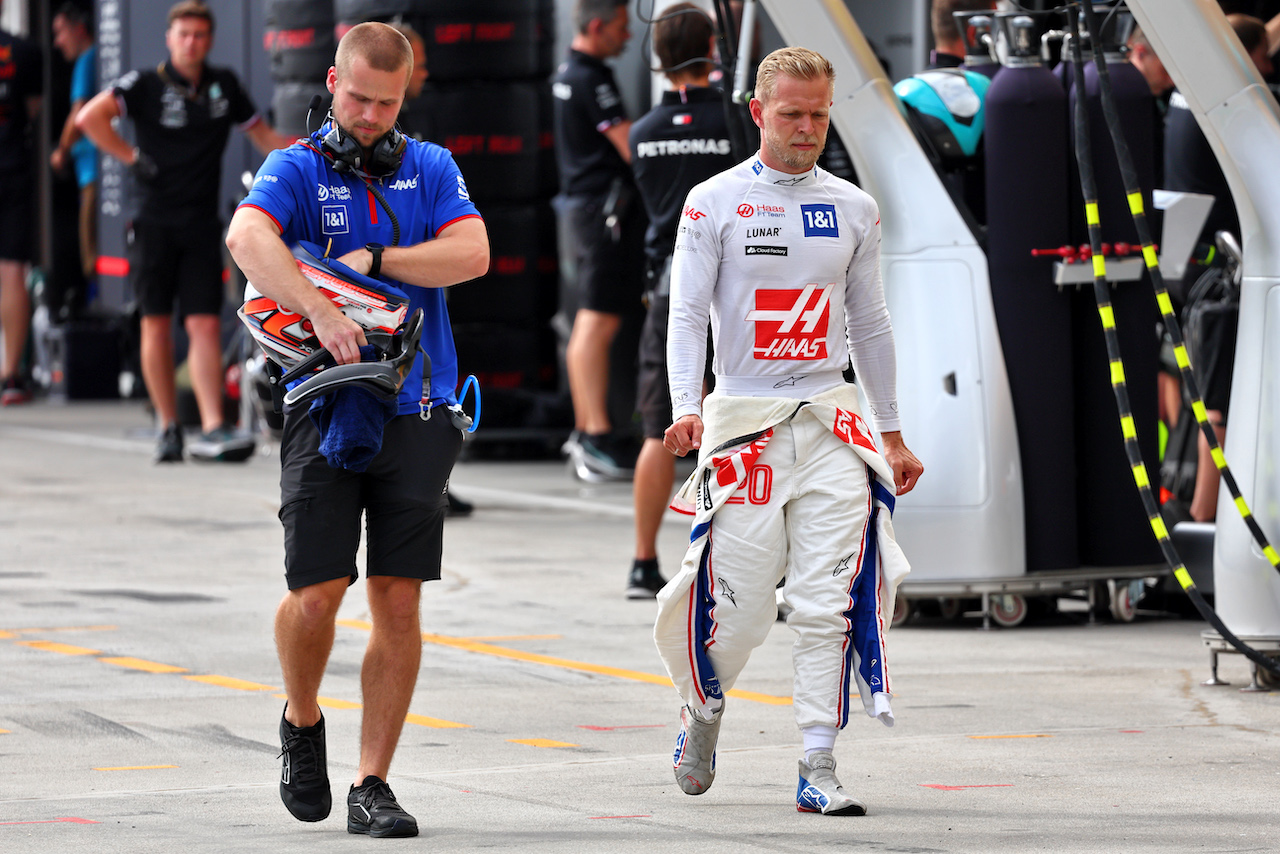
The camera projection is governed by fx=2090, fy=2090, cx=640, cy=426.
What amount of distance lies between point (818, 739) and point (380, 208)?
1540mm

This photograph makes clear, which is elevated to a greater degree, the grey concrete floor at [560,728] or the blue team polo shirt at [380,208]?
the blue team polo shirt at [380,208]

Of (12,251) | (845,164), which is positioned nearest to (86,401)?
(12,251)

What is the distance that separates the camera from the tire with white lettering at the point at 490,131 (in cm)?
1307

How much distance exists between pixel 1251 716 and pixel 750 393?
1917mm

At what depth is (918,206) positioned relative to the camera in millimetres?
7336

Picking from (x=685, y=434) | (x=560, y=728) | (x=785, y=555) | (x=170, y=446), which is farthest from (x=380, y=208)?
(x=170, y=446)

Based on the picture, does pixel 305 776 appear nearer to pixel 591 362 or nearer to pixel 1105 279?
pixel 1105 279

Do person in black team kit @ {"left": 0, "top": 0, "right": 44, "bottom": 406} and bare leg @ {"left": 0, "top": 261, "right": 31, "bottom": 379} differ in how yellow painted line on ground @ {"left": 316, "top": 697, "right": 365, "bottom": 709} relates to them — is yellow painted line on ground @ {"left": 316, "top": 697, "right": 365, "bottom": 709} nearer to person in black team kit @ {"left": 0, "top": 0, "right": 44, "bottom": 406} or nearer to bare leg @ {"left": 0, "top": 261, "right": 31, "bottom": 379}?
person in black team kit @ {"left": 0, "top": 0, "right": 44, "bottom": 406}

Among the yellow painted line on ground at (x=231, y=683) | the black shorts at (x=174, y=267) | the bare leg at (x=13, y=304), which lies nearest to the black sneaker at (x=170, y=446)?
the black shorts at (x=174, y=267)

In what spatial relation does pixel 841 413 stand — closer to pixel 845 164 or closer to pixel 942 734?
pixel 942 734

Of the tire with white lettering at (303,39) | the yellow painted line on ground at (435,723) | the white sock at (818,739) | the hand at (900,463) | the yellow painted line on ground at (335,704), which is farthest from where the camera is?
the tire with white lettering at (303,39)

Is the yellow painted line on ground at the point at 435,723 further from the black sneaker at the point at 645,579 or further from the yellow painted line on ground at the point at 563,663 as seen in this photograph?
the black sneaker at the point at 645,579

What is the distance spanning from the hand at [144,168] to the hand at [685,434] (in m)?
8.25

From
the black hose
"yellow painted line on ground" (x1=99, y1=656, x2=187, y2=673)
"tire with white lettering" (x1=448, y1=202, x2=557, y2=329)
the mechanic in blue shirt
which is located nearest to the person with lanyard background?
"yellow painted line on ground" (x1=99, y1=656, x2=187, y2=673)
